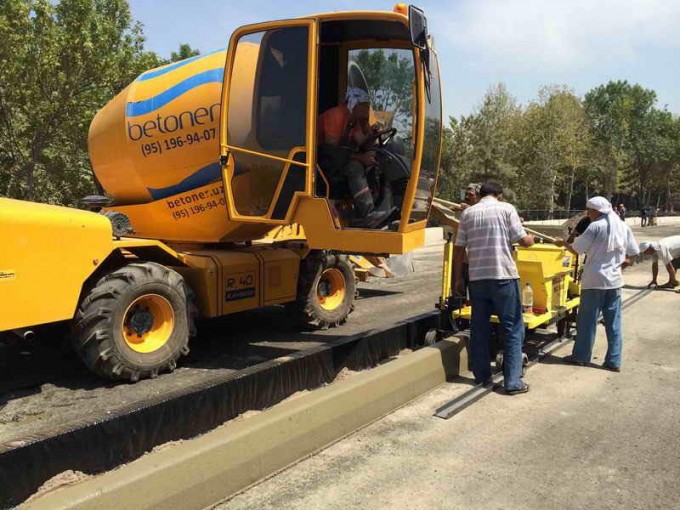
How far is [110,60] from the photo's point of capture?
627 inches

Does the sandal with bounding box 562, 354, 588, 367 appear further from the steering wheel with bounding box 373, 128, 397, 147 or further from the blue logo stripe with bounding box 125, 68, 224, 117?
the blue logo stripe with bounding box 125, 68, 224, 117

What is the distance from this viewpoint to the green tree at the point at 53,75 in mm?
14758

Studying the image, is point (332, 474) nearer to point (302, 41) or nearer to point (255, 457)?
point (255, 457)

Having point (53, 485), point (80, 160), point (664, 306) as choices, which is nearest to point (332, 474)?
point (53, 485)

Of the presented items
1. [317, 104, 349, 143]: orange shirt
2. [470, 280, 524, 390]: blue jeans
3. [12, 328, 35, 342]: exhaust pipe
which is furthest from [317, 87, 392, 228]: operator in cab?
[12, 328, 35, 342]: exhaust pipe

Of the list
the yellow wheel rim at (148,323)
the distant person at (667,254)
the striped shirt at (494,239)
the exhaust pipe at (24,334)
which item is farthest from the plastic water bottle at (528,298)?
the distant person at (667,254)

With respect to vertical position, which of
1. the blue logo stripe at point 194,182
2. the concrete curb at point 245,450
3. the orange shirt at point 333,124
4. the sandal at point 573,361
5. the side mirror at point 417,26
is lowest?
the sandal at point 573,361

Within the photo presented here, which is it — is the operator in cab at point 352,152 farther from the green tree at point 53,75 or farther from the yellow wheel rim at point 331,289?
the green tree at point 53,75

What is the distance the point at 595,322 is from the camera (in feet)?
19.3

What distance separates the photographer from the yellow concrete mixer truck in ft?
16.5

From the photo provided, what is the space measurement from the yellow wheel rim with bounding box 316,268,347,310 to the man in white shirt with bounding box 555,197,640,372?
10.7ft

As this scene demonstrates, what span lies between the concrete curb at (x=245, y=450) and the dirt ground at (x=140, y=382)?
0.59 metres

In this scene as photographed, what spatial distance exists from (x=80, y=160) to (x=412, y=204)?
52.3 feet

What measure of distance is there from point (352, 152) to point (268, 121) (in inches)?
36.2
